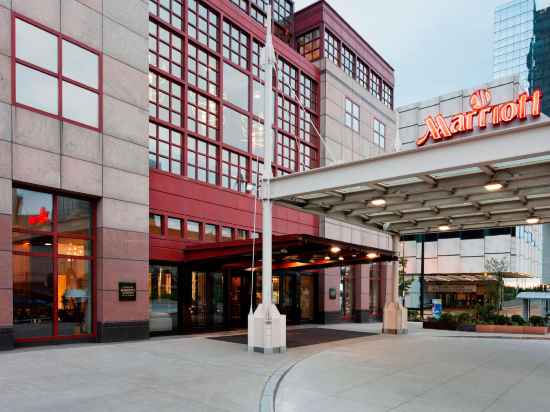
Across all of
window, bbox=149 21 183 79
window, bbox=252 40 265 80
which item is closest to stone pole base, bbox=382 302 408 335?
window, bbox=252 40 265 80

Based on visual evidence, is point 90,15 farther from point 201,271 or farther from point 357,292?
point 357,292

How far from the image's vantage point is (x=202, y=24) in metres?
23.7

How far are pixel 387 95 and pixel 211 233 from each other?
2325 cm

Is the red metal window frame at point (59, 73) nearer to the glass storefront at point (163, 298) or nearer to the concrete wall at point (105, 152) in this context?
the concrete wall at point (105, 152)

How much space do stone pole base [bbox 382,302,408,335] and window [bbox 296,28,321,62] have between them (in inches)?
692

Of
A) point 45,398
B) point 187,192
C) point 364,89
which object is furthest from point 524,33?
point 45,398

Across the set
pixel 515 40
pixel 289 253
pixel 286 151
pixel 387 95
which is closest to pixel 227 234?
pixel 289 253

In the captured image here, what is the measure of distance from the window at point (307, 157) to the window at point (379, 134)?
810 cm

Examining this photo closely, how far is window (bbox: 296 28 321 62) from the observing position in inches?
1284

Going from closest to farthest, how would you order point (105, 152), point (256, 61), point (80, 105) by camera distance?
point (80, 105), point (105, 152), point (256, 61)

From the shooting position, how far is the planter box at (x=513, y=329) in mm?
24250

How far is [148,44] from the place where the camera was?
20406 mm

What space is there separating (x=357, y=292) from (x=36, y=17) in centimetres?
2555

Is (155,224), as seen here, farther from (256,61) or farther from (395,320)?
(395,320)
